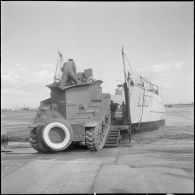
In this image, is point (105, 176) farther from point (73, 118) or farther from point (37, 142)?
point (73, 118)

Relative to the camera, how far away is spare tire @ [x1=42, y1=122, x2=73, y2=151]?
9.54m

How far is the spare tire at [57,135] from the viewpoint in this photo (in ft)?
31.3

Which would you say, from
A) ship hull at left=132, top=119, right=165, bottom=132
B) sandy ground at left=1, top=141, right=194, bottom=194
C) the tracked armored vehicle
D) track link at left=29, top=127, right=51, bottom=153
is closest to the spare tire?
the tracked armored vehicle

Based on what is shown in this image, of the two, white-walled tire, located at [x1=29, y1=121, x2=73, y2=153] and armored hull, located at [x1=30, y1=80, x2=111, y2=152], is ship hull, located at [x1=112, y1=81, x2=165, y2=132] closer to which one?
armored hull, located at [x1=30, y1=80, x2=111, y2=152]

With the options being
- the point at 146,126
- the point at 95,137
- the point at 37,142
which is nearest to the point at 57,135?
the point at 37,142

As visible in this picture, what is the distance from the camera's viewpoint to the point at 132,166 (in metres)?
6.71

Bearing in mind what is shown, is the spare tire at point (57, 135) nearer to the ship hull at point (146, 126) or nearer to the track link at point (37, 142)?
the track link at point (37, 142)

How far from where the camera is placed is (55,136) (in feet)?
31.8

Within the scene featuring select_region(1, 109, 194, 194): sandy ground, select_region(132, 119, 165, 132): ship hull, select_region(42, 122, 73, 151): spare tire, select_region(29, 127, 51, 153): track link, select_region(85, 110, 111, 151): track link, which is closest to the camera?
select_region(1, 109, 194, 194): sandy ground

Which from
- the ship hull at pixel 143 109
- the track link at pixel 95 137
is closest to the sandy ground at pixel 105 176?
the track link at pixel 95 137

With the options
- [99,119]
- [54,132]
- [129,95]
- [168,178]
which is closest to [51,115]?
[54,132]

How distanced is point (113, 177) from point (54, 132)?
4464 millimetres

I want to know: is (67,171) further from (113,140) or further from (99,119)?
(113,140)

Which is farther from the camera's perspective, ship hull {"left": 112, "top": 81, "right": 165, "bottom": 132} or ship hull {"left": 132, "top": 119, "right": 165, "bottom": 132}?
ship hull {"left": 132, "top": 119, "right": 165, "bottom": 132}
